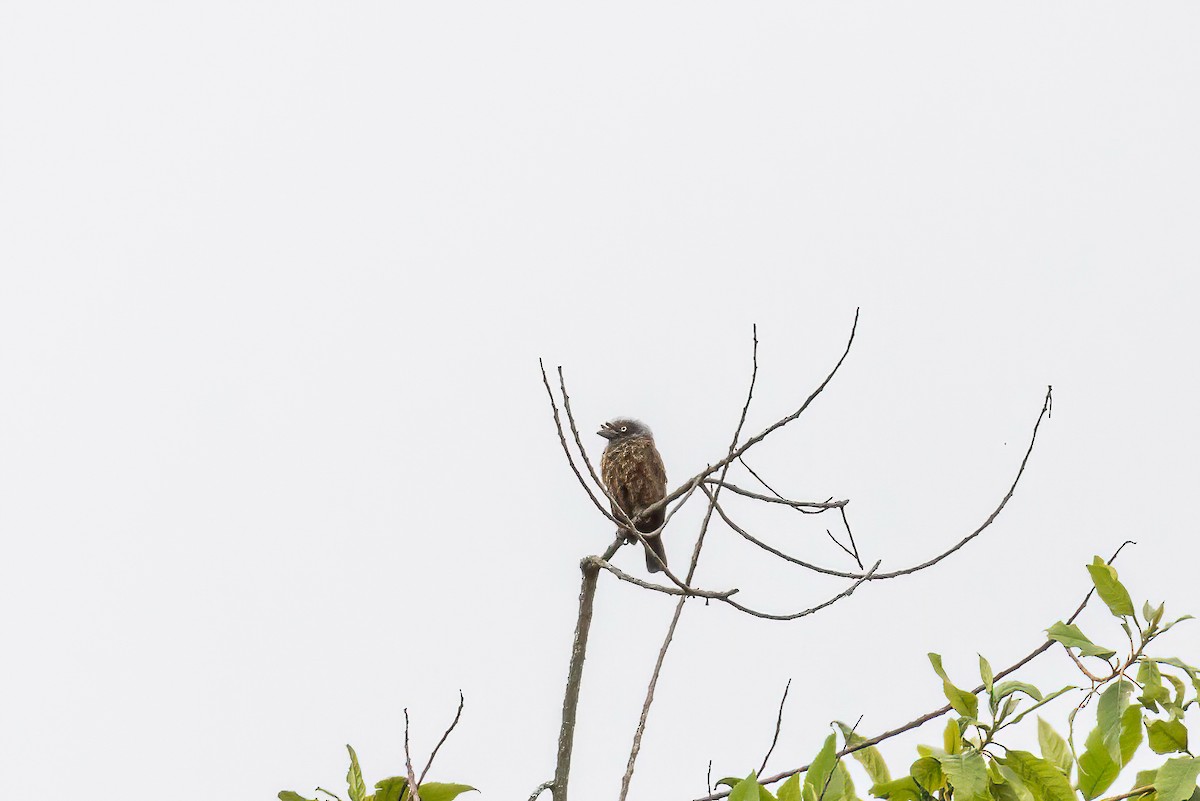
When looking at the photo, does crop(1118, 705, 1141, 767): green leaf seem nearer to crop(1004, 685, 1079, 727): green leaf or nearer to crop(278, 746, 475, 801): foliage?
crop(1004, 685, 1079, 727): green leaf

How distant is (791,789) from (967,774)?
40 cm

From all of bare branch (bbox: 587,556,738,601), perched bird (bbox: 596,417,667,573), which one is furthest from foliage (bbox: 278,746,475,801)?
perched bird (bbox: 596,417,667,573)

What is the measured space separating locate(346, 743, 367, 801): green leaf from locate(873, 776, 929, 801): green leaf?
118 centimetres

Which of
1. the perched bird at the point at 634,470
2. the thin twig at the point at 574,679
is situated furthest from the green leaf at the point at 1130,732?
the perched bird at the point at 634,470

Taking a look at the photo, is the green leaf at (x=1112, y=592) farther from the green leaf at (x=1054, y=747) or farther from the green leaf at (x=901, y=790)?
the green leaf at (x=901, y=790)

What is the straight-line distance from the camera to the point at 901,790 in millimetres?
2699

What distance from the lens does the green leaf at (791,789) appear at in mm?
2684

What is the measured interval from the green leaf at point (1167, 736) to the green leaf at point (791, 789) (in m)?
0.77

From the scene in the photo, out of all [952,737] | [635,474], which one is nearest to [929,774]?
[952,737]

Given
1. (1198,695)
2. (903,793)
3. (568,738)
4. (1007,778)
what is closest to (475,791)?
(568,738)

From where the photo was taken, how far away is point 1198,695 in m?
2.49

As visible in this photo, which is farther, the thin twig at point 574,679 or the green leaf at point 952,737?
the thin twig at point 574,679

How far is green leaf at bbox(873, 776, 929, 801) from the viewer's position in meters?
2.68

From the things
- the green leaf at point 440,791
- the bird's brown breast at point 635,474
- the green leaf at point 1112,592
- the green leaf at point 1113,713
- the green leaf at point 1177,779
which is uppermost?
the bird's brown breast at point 635,474
